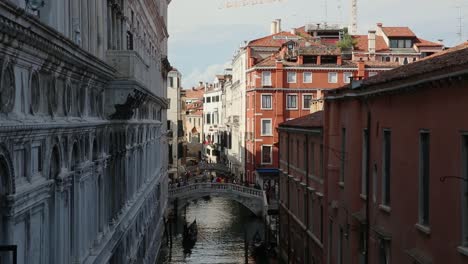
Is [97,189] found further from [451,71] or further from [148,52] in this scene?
[148,52]

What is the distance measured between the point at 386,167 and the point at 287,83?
36744 millimetres

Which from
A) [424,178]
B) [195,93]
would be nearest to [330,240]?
[424,178]

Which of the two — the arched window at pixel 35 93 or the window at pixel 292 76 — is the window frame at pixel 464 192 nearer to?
the arched window at pixel 35 93

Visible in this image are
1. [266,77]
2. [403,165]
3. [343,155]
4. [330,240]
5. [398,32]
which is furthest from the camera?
[398,32]

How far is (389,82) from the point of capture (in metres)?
→ 11.8

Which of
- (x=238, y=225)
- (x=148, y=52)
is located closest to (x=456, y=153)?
(x=148, y=52)

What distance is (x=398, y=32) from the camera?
55844 mm

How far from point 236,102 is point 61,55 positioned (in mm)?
52528

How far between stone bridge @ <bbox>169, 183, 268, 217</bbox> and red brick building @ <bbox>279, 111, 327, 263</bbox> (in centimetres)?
1065

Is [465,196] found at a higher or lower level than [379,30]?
lower

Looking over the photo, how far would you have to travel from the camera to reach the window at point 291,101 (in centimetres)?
4912

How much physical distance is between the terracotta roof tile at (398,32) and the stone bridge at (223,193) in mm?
19923

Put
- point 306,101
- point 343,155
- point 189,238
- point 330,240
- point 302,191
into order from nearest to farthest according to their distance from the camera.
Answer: point 343,155, point 330,240, point 302,191, point 189,238, point 306,101

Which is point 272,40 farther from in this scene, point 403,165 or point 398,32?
point 403,165
